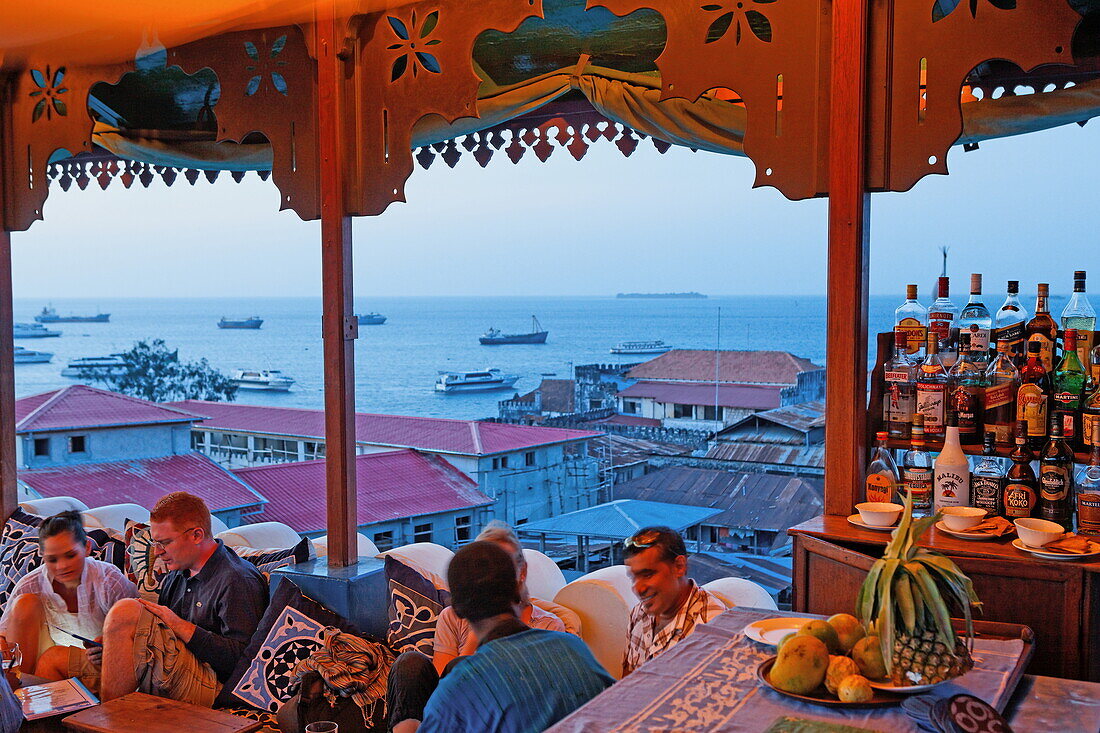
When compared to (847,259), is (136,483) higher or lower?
lower

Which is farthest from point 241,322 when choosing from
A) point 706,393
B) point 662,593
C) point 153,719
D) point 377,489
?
point 662,593

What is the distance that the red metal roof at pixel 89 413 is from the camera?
17.0 meters

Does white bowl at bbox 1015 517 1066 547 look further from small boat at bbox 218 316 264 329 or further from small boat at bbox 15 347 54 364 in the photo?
small boat at bbox 218 316 264 329

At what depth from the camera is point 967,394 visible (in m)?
2.64

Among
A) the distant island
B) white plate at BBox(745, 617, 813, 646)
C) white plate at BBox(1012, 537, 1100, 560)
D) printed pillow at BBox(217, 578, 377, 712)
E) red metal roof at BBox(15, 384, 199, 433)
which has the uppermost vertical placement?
the distant island

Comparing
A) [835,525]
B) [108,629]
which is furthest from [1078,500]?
[108,629]

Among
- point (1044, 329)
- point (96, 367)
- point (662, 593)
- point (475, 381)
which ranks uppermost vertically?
point (1044, 329)

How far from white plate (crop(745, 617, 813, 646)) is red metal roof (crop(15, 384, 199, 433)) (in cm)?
1658

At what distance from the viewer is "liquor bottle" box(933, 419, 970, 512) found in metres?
2.62

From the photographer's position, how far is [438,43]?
353 cm

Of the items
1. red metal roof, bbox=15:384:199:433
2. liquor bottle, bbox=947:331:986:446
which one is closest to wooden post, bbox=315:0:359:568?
liquor bottle, bbox=947:331:986:446

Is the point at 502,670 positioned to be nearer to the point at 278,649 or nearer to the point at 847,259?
the point at 847,259

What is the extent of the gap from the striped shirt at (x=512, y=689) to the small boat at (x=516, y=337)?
44396 millimetres

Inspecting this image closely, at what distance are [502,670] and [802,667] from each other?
59 centimetres
